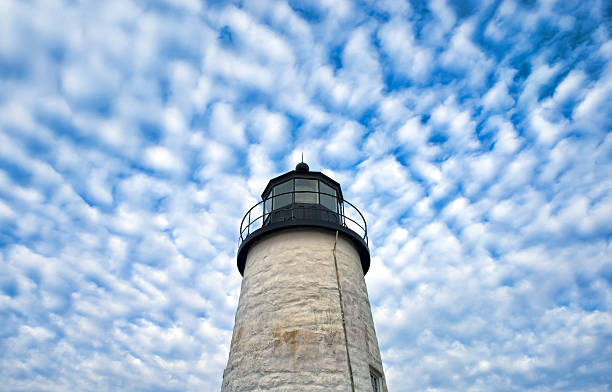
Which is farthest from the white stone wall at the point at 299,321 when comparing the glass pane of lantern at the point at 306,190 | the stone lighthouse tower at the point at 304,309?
the glass pane of lantern at the point at 306,190

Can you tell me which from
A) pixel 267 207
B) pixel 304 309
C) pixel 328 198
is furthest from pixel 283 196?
pixel 304 309

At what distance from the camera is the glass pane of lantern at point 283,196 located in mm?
14242

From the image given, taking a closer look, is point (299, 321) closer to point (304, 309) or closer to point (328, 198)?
point (304, 309)

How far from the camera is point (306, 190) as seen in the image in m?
14.4

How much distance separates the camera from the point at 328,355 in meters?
10.1

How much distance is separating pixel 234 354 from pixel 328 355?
2.52 m

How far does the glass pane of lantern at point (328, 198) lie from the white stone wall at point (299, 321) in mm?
1752

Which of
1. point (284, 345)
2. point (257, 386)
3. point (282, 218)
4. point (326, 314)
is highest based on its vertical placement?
point (282, 218)

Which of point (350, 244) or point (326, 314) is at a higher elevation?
point (350, 244)

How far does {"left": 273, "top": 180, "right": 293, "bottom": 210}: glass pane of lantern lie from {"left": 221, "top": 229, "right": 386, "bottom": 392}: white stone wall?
1.82m

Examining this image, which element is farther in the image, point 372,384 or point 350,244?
point 350,244

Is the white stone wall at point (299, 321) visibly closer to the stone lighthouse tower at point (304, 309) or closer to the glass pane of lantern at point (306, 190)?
the stone lighthouse tower at point (304, 309)

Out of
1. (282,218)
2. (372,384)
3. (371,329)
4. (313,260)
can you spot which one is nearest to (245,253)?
(282,218)

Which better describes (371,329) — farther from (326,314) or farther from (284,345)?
(284,345)
